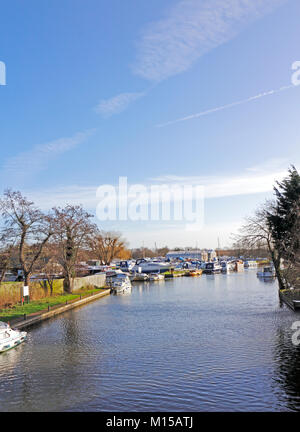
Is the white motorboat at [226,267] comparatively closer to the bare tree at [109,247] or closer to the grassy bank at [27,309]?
the bare tree at [109,247]

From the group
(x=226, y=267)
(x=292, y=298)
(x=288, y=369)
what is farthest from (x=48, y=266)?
(x=226, y=267)

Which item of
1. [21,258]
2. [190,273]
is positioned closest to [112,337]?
[21,258]

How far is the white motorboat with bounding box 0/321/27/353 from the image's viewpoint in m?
23.1

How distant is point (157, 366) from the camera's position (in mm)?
19094

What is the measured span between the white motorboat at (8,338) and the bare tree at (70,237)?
103ft

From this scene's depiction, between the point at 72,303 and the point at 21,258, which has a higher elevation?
the point at 21,258

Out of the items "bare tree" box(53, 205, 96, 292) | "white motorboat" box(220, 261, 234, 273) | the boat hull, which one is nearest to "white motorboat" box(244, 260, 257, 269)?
"white motorboat" box(220, 261, 234, 273)

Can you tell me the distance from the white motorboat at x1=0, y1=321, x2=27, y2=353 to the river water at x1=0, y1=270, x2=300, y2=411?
1.87ft

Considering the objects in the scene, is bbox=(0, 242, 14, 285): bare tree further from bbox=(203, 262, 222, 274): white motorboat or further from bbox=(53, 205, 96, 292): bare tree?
bbox=(203, 262, 222, 274): white motorboat

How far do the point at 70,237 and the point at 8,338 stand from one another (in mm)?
35375

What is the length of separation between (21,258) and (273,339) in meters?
30.0

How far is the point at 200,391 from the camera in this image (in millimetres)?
15523
